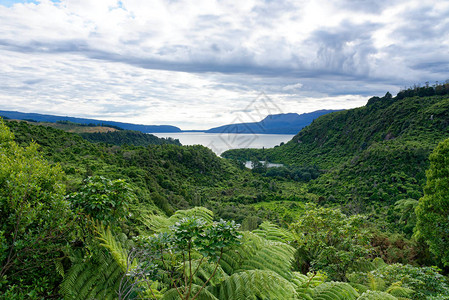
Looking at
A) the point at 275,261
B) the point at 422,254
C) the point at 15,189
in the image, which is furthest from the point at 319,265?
the point at 422,254

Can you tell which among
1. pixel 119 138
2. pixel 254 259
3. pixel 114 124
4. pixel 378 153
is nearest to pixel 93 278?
pixel 254 259

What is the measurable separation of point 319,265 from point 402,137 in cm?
7525

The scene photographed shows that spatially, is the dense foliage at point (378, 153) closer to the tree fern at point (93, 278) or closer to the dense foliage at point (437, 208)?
the dense foliage at point (437, 208)

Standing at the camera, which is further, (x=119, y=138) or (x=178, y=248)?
(x=119, y=138)

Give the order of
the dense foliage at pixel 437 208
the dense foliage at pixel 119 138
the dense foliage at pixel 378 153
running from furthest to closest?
the dense foliage at pixel 119 138, the dense foliage at pixel 378 153, the dense foliage at pixel 437 208

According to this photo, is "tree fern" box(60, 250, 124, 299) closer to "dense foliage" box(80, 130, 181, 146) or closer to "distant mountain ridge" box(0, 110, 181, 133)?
"dense foliage" box(80, 130, 181, 146)

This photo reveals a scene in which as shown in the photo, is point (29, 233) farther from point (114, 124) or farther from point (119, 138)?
point (114, 124)

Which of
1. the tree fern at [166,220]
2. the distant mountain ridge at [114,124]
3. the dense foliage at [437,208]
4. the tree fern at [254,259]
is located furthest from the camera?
the distant mountain ridge at [114,124]

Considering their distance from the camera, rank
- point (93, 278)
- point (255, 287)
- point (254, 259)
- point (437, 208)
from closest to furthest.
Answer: point (255, 287), point (93, 278), point (254, 259), point (437, 208)

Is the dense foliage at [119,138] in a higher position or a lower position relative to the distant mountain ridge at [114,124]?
lower

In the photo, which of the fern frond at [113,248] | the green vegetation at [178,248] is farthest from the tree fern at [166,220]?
the fern frond at [113,248]

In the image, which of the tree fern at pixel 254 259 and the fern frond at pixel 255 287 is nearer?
the fern frond at pixel 255 287

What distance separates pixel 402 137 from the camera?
67.2m

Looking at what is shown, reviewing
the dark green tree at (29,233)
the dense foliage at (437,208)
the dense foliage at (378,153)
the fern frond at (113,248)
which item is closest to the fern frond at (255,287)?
the fern frond at (113,248)
